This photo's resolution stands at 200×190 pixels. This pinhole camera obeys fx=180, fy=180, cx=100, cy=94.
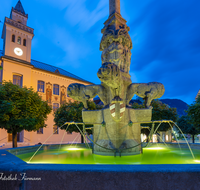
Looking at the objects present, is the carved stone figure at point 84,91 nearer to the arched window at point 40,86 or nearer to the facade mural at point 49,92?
the arched window at point 40,86

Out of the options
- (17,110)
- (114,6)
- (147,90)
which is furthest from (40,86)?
(147,90)

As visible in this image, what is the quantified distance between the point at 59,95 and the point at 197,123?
81.4 feet

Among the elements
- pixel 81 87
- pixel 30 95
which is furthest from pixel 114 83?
pixel 30 95

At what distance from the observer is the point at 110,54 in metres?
7.46

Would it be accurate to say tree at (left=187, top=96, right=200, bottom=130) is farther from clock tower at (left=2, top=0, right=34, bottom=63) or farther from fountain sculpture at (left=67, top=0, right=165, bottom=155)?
clock tower at (left=2, top=0, right=34, bottom=63)

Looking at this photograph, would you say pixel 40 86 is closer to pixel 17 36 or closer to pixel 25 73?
pixel 25 73

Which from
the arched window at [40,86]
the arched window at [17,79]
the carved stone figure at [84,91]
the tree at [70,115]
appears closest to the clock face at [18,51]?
the arched window at [17,79]

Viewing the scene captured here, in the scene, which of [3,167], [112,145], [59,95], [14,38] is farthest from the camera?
[59,95]

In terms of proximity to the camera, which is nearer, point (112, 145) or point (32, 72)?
point (112, 145)

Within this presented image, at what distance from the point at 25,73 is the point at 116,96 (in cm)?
2738

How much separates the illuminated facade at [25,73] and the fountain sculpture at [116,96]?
77.5ft

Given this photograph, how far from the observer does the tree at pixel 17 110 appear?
14.7 m

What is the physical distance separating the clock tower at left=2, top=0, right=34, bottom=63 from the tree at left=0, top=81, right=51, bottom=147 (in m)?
15.0

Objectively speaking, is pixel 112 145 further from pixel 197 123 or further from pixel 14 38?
pixel 14 38
